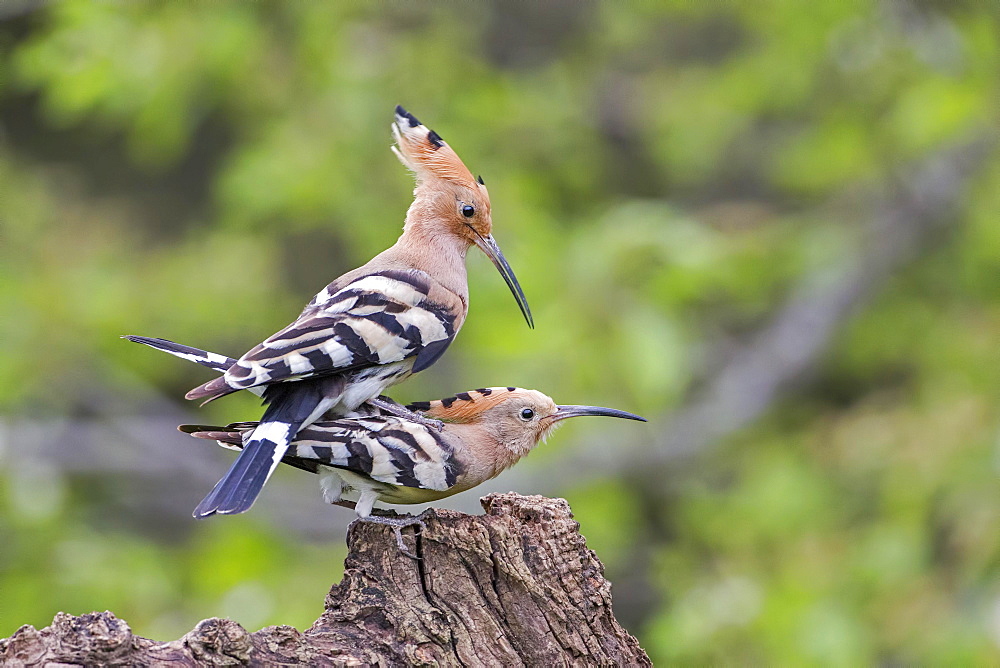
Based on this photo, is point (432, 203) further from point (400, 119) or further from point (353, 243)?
point (353, 243)

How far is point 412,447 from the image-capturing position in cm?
285

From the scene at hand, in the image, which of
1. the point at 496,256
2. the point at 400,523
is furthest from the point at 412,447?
the point at 496,256

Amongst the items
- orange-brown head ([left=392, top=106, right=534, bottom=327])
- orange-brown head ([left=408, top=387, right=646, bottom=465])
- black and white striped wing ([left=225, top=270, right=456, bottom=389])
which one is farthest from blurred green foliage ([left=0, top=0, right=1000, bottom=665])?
black and white striped wing ([left=225, top=270, right=456, bottom=389])

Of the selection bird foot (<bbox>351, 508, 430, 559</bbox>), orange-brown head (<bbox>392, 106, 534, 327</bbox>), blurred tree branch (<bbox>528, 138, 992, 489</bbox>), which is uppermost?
blurred tree branch (<bbox>528, 138, 992, 489</bbox>)

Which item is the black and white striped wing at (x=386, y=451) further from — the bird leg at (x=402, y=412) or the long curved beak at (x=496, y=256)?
the long curved beak at (x=496, y=256)

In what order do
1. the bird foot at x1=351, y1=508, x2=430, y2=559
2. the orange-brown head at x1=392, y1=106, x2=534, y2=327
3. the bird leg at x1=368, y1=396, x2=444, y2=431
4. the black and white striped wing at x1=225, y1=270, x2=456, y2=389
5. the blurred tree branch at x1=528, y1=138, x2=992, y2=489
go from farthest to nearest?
the blurred tree branch at x1=528, y1=138, x2=992, y2=489 < the orange-brown head at x1=392, y1=106, x2=534, y2=327 < the bird leg at x1=368, y1=396, x2=444, y2=431 < the black and white striped wing at x1=225, y1=270, x2=456, y2=389 < the bird foot at x1=351, y1=508, x2=430, y2=559

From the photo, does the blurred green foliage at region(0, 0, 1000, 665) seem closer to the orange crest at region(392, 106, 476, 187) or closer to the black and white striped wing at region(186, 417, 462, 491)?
the orange crest at region(392, 106, 476, 187)

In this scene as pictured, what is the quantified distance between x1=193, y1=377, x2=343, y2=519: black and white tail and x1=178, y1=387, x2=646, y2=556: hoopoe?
0.03 m

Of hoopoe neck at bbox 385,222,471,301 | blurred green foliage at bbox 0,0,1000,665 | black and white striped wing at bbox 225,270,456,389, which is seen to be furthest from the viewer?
blurred green foliage at bbox 0,0,1000,665

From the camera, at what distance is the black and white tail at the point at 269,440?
2.66m

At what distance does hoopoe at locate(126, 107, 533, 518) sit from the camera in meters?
2.83

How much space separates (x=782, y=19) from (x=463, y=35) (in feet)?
7.06

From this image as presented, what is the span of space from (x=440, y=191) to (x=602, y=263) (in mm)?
2294

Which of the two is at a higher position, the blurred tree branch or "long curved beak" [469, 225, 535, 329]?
the blurred tree branch
